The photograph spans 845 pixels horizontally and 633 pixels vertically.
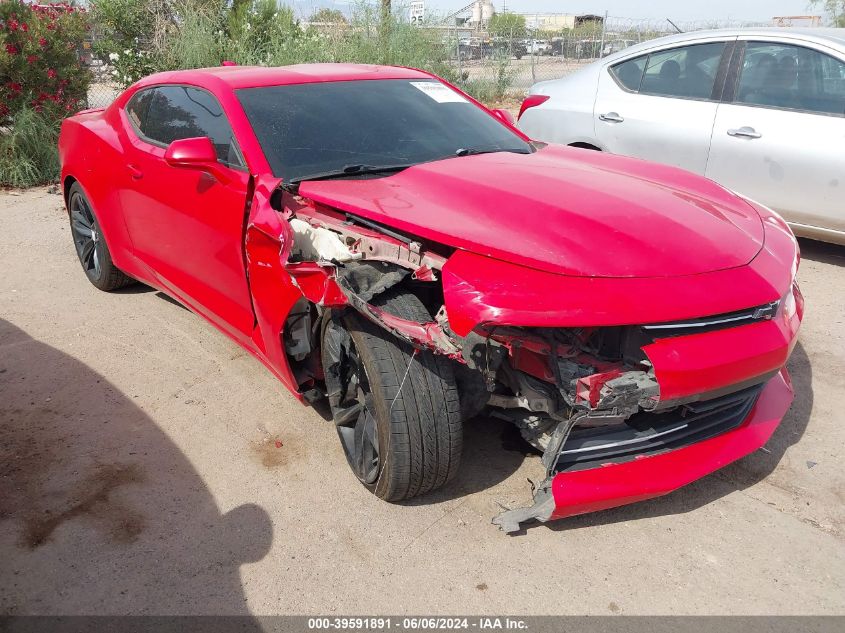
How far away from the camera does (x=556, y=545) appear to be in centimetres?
252

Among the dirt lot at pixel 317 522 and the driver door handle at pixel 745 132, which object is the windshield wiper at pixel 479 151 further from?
the driver door handle at pixel 745 132

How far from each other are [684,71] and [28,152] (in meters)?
7.35

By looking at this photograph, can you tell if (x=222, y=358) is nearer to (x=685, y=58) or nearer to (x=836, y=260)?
(x=685, y=58)

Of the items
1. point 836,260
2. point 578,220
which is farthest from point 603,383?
point 836,260

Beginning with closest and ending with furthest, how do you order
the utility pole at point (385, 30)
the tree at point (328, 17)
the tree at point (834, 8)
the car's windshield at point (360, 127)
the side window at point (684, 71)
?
the car's windshield at point (360, 127) → the side window at point (684, 71) → the utility pole at point (385, 30) → the tree at point (328, 17) → the tree at point (834, 8)

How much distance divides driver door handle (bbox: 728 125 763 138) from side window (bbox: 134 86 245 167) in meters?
3.55

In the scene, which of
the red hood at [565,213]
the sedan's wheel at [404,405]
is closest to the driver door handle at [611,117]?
the red hood at [565,213]

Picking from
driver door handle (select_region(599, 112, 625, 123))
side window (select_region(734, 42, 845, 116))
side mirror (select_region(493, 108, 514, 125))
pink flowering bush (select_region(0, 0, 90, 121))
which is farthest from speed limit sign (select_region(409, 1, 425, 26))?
side mirror (select_region(493, 108, 514, 125))

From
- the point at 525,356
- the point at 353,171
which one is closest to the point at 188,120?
the point at 353,171

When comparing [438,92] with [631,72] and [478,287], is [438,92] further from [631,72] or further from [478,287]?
[631,72]

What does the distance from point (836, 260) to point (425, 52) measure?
30.3 feet

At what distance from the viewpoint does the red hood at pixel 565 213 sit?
7.55 ft

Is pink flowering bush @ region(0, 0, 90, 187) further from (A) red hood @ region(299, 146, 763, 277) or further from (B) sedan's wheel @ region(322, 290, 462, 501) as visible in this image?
(B) sedan's wheel @ region(322, 290, 462, 501)

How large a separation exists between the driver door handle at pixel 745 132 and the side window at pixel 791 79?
0.66 ft
